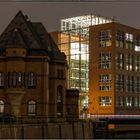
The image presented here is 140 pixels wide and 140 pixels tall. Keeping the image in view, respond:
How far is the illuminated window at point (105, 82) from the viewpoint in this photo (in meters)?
2.98

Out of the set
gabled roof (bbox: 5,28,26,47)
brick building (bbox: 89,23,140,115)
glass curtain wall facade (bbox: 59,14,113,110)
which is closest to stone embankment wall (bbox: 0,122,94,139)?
gabled roof (bbox: 5,28,26,47)

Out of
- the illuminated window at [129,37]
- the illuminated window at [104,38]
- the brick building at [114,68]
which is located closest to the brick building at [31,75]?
the brick building at [114,68]

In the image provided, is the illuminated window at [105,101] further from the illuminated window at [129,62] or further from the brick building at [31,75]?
the brick building at [31,75]

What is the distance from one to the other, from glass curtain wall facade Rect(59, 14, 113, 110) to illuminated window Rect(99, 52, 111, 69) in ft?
0.32

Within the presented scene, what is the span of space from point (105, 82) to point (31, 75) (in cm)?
301

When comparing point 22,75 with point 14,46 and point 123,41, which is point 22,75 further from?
point 123,41

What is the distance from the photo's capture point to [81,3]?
2.33 metres

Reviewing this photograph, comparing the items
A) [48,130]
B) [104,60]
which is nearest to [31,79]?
[48,130]

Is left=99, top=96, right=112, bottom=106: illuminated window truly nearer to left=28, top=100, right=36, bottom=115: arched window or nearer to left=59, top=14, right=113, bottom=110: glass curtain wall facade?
left=59, top=14, right=113, bottom=110: glass curtain wall facade

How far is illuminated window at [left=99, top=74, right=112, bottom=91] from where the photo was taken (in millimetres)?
2982

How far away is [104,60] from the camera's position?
306 cm

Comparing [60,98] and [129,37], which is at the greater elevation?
[129,37]

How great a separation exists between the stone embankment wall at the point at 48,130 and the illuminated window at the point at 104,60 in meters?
1.74

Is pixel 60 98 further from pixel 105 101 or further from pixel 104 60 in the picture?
pixel 104 60
